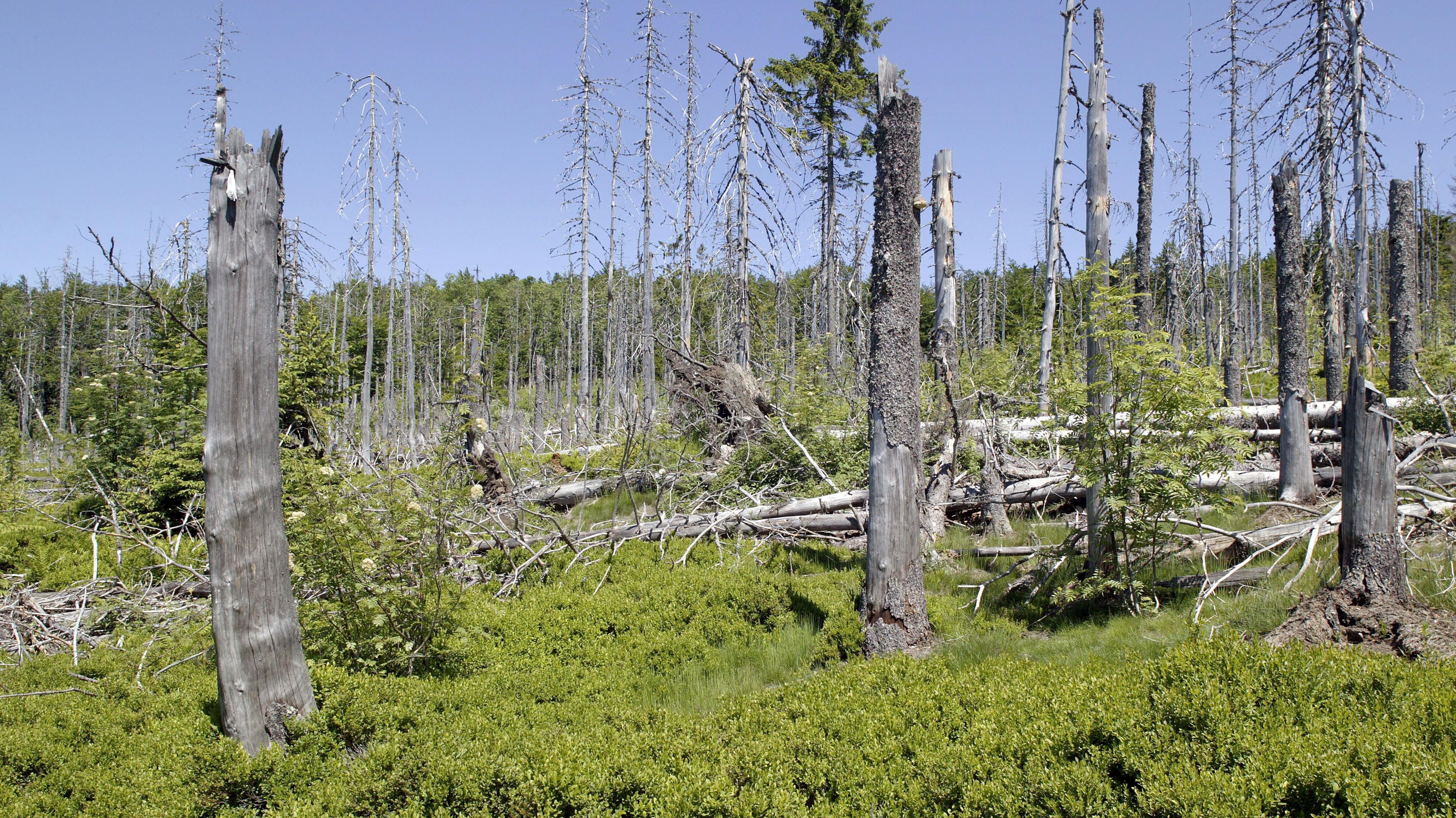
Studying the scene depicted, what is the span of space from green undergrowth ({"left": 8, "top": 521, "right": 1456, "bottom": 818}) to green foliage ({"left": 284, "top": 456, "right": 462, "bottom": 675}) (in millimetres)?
421

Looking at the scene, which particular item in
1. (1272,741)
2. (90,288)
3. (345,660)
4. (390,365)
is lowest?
(345,660)

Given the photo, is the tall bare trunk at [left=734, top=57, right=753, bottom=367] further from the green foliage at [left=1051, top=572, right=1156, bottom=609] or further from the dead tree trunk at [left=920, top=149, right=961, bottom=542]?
the green foliage at [left=1051, top=572, right=1156, bottom=609]

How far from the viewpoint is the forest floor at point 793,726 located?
332cm

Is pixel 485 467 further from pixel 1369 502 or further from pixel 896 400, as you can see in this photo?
pixel 1369 502

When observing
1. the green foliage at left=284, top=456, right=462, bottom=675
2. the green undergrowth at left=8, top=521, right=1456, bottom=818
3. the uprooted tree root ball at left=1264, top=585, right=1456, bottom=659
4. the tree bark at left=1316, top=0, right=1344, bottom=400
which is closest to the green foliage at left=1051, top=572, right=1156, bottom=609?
the green undergrowth at left=8, top=521, right=1456, bottom=818

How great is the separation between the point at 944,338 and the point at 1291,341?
12.7 feet

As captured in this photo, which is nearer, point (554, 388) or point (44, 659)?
point (44, 659)

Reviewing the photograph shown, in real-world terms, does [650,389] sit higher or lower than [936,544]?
higher

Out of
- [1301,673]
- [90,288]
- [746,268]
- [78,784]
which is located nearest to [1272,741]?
[1301,673]

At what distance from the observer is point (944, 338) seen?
992 cm

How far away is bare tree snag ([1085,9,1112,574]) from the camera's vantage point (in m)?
6.44

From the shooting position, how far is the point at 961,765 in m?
3.65

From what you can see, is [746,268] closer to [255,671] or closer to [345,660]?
[345,660]

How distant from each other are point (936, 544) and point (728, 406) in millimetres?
4692
